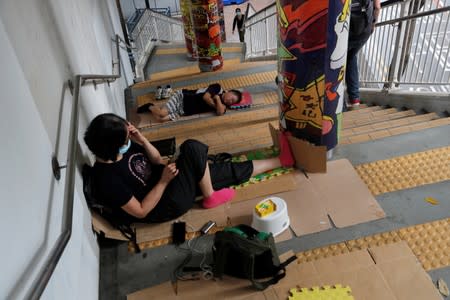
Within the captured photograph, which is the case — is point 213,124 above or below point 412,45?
below

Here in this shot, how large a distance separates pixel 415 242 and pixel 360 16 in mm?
2192

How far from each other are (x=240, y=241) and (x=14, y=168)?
123 cm

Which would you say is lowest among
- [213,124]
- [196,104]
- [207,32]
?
[213,124]

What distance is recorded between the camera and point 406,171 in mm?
2752

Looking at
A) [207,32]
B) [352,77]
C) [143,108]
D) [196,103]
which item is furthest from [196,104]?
[352,77]

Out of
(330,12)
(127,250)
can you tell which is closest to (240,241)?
(127,250)

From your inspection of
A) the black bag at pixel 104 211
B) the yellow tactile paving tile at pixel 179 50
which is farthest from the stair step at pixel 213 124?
the yellow tactile paving tile at pixel 179 50

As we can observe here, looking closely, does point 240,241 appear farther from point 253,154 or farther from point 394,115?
point 394,115

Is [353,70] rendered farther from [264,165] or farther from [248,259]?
[248,259]

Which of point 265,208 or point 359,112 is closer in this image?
point 265,208

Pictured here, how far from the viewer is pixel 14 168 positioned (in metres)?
1.34

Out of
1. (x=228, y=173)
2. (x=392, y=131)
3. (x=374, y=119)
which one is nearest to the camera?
(x=228, y=173)

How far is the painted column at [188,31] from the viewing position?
6805mm

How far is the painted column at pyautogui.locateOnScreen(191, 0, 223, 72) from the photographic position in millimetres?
5766
